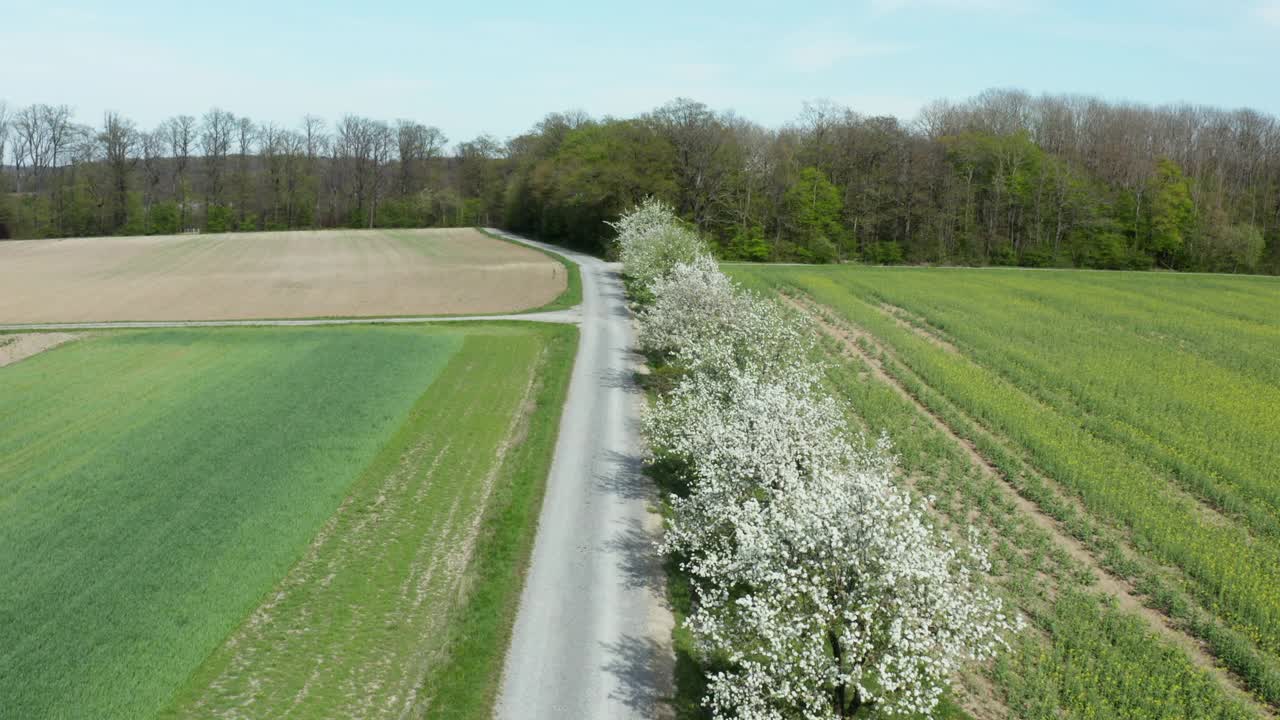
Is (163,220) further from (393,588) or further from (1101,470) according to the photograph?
(1101,470)

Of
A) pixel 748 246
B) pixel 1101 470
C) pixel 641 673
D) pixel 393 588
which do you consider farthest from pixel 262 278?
pixel 1101 470

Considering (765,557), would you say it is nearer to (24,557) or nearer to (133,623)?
(133,623)

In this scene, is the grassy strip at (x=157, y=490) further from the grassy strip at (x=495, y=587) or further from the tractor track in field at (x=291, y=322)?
the tractor track in field at (x=291, y=322)

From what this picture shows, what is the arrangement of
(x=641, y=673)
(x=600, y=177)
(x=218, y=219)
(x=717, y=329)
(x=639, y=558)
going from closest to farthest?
(x=641, y=673) < (x=639, y=558) < (x=717, y=329) < (x=600, y=177) < (x=218, y=219)

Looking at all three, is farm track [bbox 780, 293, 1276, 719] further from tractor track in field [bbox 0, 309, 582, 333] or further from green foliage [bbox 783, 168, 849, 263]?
green foliage [bbox 783, 168, 849, 263]

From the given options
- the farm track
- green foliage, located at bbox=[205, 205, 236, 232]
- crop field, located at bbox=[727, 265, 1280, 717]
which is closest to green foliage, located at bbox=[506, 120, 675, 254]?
crop field, located at bbox=[727, 265, 1280, 717]

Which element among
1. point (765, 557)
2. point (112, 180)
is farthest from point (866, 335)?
point (112, 180)
